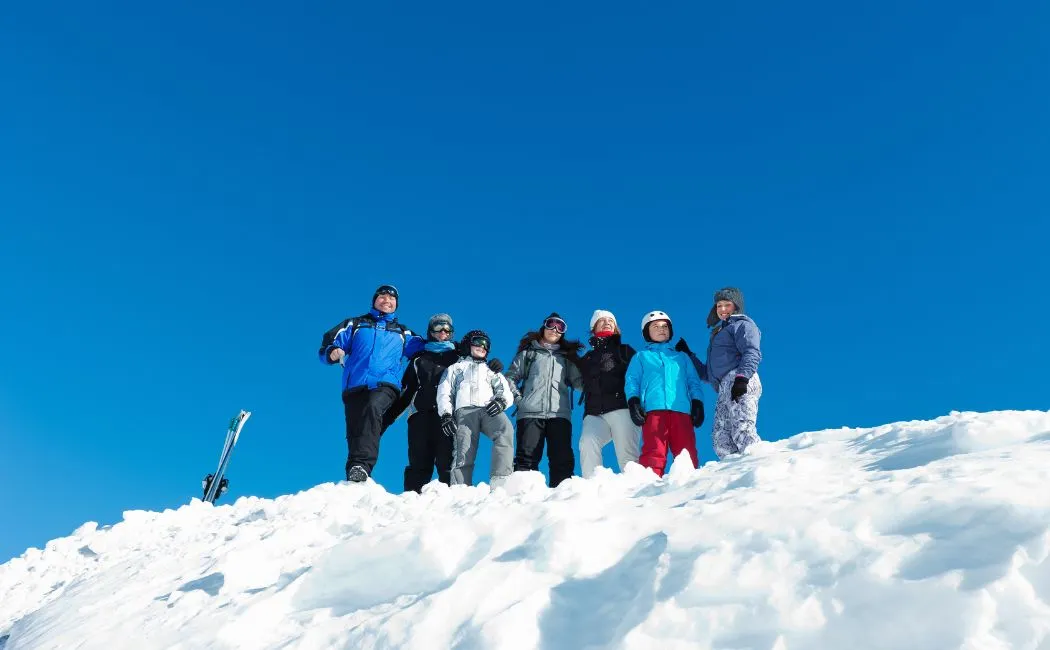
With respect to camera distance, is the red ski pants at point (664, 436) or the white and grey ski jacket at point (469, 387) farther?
the white and grey ski jacket at point (469, 387)

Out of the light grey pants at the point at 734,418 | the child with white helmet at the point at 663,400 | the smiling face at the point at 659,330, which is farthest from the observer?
the smiling face at the point at 659,330

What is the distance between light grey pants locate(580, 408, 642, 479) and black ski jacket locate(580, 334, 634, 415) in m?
0.09

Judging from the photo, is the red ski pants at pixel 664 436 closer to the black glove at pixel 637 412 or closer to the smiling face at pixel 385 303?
the black glove at pixel 637 412

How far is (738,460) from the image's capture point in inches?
172

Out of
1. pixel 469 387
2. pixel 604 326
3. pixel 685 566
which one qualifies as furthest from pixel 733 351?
pixel 685 566

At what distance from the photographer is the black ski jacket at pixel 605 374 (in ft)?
→ 24.7

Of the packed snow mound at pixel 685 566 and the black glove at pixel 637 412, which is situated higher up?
the black glove at pixel 637 412

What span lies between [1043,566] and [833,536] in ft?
2.05

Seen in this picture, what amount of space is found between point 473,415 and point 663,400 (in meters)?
2.01

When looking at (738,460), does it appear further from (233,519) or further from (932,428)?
(233,519)

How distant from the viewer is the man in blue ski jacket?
7406mm

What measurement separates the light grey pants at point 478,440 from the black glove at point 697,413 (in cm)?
194

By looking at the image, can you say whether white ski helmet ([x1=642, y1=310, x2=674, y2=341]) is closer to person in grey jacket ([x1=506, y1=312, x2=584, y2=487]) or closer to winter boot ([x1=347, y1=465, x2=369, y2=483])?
person in grey jacket ([x1=506, y1=312, x2=584, y2=487])

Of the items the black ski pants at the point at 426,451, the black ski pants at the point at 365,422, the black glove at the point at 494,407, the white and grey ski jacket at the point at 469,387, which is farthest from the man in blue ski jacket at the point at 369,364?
the black glove at the point at 494,407
